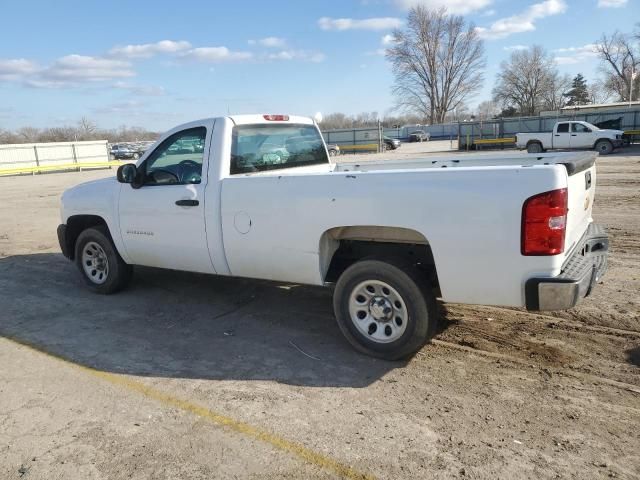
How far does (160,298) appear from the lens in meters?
6.16

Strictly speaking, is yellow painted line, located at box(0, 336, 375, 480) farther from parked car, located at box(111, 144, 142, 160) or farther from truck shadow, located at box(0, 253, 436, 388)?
parked car, located at box(111, 144, 142, 160)

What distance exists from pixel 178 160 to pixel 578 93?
103349 millimetres

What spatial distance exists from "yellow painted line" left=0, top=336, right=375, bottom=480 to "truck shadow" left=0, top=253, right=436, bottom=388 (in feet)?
0.42

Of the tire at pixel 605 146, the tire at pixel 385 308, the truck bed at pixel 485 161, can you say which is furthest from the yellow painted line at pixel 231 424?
the tire at pixel 605 146

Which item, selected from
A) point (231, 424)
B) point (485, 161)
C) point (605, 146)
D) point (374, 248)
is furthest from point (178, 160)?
point (605, 146)

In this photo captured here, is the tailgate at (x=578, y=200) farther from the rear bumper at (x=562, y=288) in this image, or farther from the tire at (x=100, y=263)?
the tire at (x=100, y=263)

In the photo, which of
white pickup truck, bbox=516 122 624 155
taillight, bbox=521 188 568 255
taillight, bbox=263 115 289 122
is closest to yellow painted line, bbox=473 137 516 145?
white pickup truck, bbox=516 122 624 155

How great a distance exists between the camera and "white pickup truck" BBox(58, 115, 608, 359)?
3512 millimetres

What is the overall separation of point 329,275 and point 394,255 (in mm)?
629

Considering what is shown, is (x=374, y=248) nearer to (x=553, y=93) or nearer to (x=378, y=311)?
(x=378, y=311)

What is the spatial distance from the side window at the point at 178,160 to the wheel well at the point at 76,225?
1.18 metres

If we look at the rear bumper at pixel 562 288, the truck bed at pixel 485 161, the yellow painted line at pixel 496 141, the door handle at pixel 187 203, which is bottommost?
the rear bumper at pixel 562 288

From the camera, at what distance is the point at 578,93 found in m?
93.7

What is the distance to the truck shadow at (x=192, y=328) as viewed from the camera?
4.25 meters
